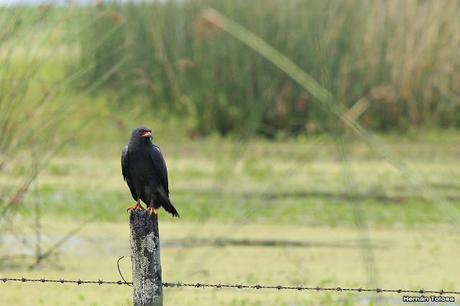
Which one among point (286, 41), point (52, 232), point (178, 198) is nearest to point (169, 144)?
point (286, 41)

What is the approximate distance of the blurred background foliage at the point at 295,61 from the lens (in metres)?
11.0

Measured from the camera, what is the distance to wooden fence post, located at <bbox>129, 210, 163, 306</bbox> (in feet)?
10.6

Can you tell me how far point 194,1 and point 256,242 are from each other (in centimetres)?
548

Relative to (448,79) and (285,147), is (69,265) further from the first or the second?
(448,79)

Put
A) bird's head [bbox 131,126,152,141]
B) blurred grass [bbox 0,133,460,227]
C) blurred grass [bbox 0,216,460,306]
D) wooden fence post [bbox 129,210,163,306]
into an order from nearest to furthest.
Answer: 1. wooden fence post [bbox 129,210,163,306]
2. bird's head [bbox 131,126,152,141]
3. blurred grass [bbox 0,216,460,306]
4. blurred grass [bbox 0,133,460,227]

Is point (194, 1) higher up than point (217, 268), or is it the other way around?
point (194, 1)

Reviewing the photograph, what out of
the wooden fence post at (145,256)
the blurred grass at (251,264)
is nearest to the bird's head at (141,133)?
the wooden fence post at (145,256)

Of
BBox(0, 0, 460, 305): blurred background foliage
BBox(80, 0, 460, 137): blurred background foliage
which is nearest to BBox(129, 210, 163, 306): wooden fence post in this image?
BBox(0, 0, 460, 305): blurred background foliage

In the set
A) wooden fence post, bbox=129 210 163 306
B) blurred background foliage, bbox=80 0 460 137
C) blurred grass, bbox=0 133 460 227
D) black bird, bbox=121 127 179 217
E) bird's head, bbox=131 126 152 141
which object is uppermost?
blurred background foliage, bbox=80 0 460 137

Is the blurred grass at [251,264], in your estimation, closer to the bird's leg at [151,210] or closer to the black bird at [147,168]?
the black bird at [147,168]

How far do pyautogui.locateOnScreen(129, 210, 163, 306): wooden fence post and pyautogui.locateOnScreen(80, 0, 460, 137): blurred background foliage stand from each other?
24.9 feet

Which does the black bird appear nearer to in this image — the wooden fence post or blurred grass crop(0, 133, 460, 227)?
the wooden fence post

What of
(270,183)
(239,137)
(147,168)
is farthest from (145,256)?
(239,137)

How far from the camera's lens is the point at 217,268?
584 cm
